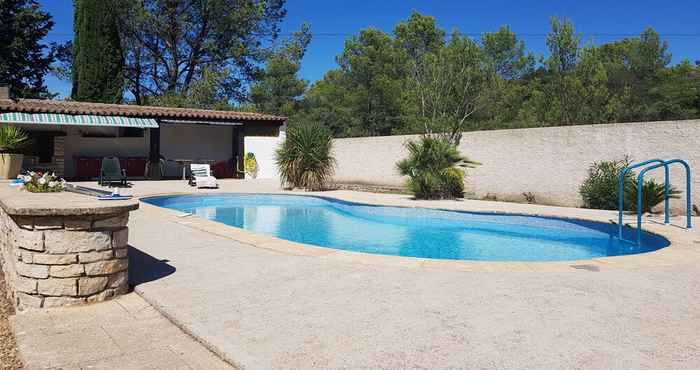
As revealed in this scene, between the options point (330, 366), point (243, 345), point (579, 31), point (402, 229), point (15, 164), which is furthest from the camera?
point (579, 31)

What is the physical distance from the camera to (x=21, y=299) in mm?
4254

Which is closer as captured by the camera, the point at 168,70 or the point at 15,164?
the point at 15,164

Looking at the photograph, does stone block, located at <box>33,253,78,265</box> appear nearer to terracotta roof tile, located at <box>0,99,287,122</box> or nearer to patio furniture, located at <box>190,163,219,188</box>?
patio furniture, located at <box>190,163,219,188</box>

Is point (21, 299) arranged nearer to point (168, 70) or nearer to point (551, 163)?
point (551, 163)

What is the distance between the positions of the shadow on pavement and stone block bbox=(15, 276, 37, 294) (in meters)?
0.84

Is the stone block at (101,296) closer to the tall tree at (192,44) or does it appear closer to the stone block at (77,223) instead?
the stone block at (77,223)

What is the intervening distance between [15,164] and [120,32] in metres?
21.2

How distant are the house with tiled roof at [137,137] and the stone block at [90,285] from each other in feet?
51.8

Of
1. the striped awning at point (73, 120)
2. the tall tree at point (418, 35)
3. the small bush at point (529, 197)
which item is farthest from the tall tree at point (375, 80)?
the small bush at point (529, 197)

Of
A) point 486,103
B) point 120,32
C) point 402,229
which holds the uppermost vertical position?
point 120,32

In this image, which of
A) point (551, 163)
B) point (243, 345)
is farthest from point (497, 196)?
point (243, 345)

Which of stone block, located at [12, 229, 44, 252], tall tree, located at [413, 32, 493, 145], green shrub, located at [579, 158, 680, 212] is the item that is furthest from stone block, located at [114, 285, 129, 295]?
tall tree, located at [413, 32, 493, 145]

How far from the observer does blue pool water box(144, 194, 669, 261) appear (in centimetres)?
852

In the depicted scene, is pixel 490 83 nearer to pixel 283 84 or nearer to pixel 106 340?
pixel 283 84
